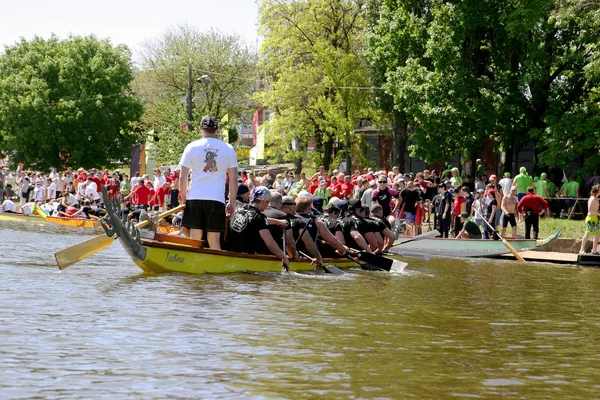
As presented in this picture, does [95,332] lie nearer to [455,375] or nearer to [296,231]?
[455,375]

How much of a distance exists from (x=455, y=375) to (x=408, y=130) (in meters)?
40.9

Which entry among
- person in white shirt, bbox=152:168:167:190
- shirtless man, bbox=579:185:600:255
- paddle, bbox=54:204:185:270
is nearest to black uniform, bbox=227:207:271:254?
Answer: paddle, bbox=54:204:185:270

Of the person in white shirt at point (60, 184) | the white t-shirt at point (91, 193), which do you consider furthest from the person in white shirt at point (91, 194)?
the person in white shirt at point (60, 184)

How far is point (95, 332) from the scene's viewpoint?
897cm

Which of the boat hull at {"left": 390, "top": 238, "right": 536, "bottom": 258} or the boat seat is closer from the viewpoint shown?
the boat seat

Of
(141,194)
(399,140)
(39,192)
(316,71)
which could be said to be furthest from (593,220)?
(316,71)

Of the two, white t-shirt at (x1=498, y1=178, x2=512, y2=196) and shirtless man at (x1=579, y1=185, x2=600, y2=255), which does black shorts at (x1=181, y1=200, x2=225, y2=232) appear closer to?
shirtless man at (x1=579, y1=185, x2=600, y2=255)

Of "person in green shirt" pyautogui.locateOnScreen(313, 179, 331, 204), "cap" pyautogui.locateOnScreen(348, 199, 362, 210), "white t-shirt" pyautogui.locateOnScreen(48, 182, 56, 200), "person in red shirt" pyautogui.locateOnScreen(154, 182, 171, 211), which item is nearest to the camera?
"cap" pyautogui.locateOnScreen(348, 199, 362, 210)

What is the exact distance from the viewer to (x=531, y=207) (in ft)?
83.8

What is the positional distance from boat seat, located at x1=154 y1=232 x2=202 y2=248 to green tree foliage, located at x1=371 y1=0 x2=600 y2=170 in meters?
19.3

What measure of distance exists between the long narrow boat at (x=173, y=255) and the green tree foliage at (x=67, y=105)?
162 ft

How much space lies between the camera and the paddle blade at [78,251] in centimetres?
1318

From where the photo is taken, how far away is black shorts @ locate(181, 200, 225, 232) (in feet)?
43.7

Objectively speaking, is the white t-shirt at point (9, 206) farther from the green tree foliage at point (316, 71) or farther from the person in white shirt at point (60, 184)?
the green tree foliage at point (316, 71)
